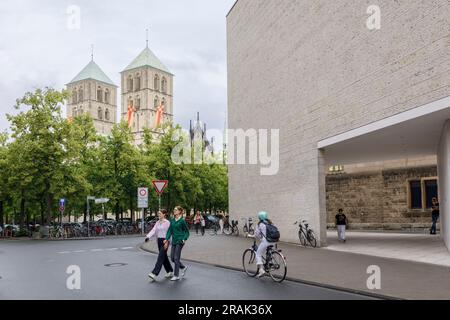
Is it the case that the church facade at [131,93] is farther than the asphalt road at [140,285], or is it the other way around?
the church facade at [131,93]

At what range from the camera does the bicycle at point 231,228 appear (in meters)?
31.6

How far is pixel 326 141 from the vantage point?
19.1 metres

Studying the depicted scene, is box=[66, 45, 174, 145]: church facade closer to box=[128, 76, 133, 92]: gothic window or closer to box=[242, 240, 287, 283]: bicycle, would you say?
box=[128, 76, 133, 92]: gothic window

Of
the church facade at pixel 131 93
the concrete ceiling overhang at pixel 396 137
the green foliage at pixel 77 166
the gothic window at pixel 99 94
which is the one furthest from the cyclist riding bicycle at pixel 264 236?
the gothic window at pixel 99 94

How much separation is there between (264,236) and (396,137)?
8.86 m

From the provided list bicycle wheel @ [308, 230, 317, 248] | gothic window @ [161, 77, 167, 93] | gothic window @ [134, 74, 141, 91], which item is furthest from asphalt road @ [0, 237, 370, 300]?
gothic window @ [161, 77, 167, 93]

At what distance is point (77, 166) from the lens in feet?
129

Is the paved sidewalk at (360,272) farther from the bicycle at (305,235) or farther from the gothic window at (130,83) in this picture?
the gothic window at (130,83)

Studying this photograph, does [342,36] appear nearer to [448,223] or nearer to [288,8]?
[288,8]

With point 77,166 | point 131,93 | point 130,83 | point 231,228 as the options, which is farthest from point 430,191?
point 130,83

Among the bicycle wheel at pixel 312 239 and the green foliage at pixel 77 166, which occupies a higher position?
the green foliage at pixel 77 166

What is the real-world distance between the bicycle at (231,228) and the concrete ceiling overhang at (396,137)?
28.3ft

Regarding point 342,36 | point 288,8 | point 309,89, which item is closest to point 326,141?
point 309,89

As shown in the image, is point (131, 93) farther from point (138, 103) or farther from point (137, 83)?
point (138, 103)
